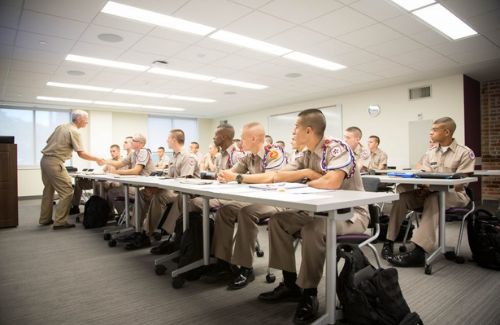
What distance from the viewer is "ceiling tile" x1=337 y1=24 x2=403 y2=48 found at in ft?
13.1

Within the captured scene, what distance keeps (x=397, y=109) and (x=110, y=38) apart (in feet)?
20.4

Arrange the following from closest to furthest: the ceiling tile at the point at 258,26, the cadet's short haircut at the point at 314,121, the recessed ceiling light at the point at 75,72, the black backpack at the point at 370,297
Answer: the black backpack at the point at 370,297
the cadet's short haircut at the point at 314,121
the ceiling tile at the point at 258,26
the recessed ceiling light at the point at 75,72

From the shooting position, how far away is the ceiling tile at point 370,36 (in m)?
3.99

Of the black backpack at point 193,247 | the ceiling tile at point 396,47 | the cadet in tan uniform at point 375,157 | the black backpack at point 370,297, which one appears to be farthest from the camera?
the cadet in tan uniform at point 375,157

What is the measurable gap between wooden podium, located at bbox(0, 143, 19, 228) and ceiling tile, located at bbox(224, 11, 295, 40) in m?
3.59

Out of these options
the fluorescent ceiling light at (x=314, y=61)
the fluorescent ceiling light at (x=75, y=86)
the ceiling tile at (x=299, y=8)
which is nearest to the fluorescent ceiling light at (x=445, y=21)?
the ceiling tile at (x=299, y=8)

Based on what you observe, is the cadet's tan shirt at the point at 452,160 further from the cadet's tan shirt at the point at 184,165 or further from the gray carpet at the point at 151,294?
the cadet's tan shirt at the point at 184,165

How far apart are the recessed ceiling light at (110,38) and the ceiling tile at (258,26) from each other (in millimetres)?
1540

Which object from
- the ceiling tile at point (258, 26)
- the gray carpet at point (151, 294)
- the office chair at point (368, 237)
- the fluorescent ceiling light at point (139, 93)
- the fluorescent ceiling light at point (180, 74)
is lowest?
the gray carpet at point (151, 294)

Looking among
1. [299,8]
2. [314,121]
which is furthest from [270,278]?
[299,8]

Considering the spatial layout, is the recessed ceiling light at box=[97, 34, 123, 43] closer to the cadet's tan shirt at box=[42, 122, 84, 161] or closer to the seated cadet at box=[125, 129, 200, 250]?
the cadet's tan shirt at box=[42, 122, 84, 161]

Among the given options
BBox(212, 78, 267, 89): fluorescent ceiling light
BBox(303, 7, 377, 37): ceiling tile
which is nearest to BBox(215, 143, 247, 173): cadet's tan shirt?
BBox(303, 7, 377, 37): ceiling tile

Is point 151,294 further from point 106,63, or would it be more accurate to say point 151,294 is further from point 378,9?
point 106,63

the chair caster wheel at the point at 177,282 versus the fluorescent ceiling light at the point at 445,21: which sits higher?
the fluorescent ceiling light at the point at 445,21
